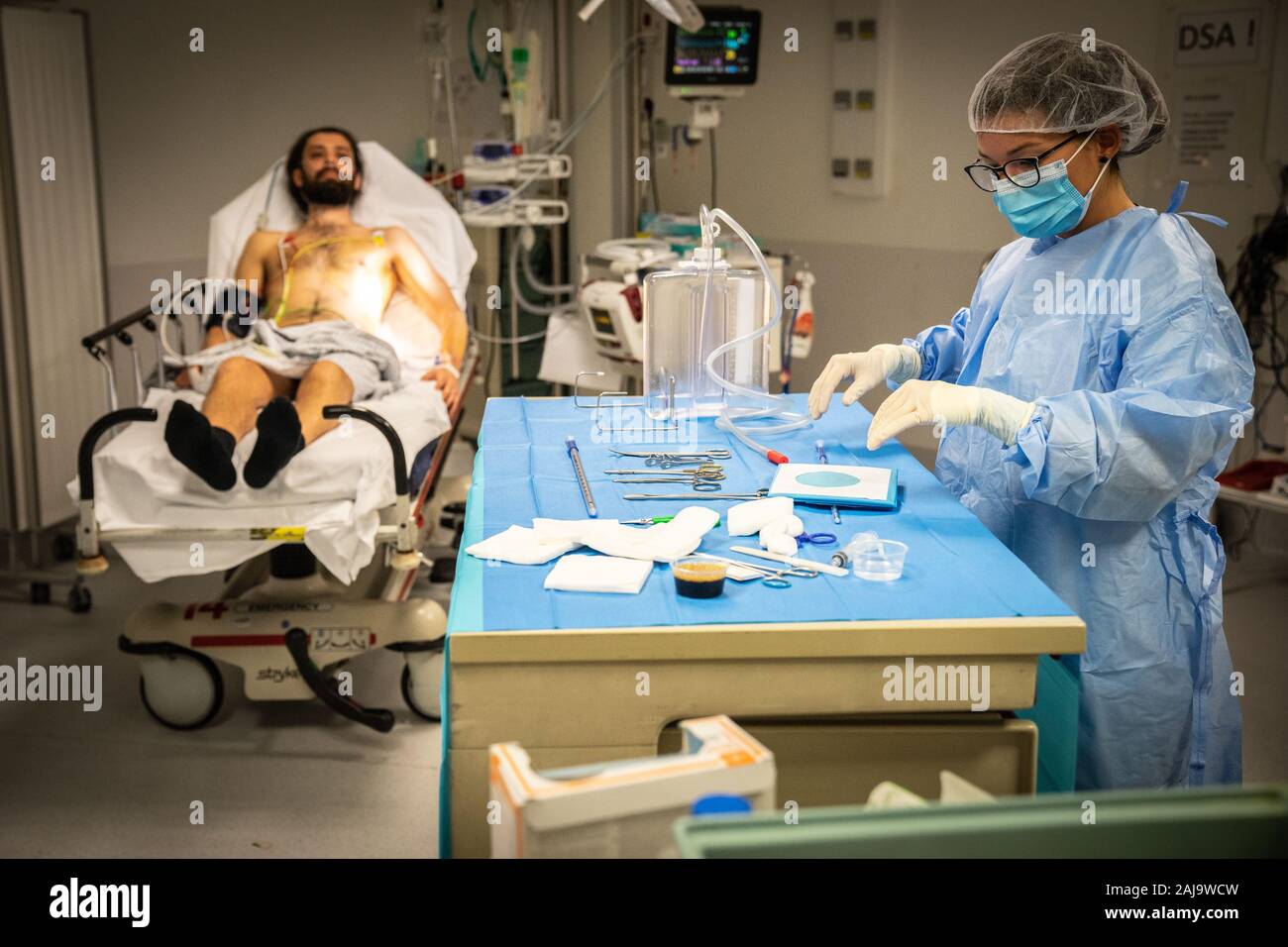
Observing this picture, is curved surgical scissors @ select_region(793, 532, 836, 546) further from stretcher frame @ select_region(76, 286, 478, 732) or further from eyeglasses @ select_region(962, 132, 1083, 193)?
stretcher frame @ select_region(76, 286, 478, 732)

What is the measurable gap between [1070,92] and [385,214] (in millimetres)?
2699

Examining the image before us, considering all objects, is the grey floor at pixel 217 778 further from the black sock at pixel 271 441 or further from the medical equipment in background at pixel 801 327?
the medical equipment in background at pixel 801 327

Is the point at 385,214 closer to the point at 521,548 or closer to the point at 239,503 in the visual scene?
the point at 239,503

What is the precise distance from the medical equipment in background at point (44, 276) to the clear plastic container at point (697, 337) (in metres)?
2.11

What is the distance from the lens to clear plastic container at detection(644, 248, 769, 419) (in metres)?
2.60

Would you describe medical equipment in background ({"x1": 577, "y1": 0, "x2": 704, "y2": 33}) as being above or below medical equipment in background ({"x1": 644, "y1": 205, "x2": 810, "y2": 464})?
above

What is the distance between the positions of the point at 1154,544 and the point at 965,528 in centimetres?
26

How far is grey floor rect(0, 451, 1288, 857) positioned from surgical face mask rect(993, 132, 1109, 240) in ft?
5.10

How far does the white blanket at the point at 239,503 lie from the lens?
276cm

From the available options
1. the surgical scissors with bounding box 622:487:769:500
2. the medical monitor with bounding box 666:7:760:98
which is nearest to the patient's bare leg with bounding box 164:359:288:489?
the surgical scissors with bounding box 622:487:769:500

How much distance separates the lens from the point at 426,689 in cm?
310

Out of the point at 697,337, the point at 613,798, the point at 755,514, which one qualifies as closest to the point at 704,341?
the point at 697,337

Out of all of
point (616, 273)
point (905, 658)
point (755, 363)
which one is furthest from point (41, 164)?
point (905, 658)

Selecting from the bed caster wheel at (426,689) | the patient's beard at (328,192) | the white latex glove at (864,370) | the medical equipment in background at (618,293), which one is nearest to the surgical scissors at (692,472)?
the white latex glove at (864,370)
